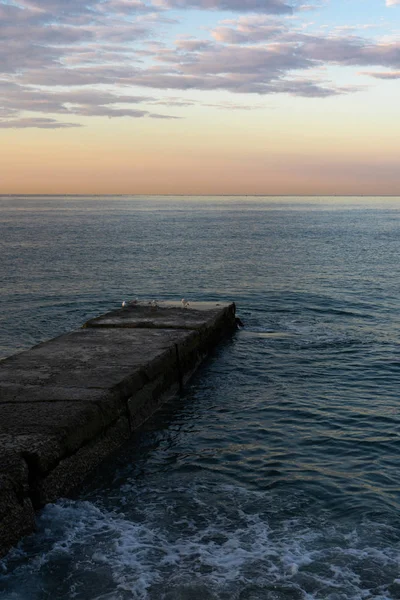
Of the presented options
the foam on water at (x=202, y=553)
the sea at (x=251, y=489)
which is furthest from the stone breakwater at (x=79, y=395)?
the foam on water at (x=202, y=553)

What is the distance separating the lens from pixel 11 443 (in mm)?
7508

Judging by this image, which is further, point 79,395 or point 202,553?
point 79,395

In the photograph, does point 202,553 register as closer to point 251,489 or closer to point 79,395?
point 251,489

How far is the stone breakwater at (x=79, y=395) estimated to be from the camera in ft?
23.7

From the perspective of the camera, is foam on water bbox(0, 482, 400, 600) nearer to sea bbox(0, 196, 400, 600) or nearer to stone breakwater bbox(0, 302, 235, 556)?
sea bbox(0, 196, 400, 600)

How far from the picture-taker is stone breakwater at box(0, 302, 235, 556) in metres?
7.23

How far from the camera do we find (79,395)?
30.8 feet

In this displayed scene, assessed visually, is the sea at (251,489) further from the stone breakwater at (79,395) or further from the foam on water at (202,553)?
the stone breakwater at (79,395)

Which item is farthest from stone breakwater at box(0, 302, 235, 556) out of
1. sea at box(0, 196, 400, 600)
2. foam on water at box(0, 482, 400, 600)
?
foam on water at box(0, 482, 400, 600)

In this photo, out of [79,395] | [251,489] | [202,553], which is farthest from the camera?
[79,395]

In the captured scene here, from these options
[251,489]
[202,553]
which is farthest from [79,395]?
[202,553]

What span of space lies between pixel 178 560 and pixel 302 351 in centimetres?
986

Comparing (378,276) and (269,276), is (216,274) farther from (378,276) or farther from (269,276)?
(378,276)

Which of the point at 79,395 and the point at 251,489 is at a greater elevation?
the point at 79,395
